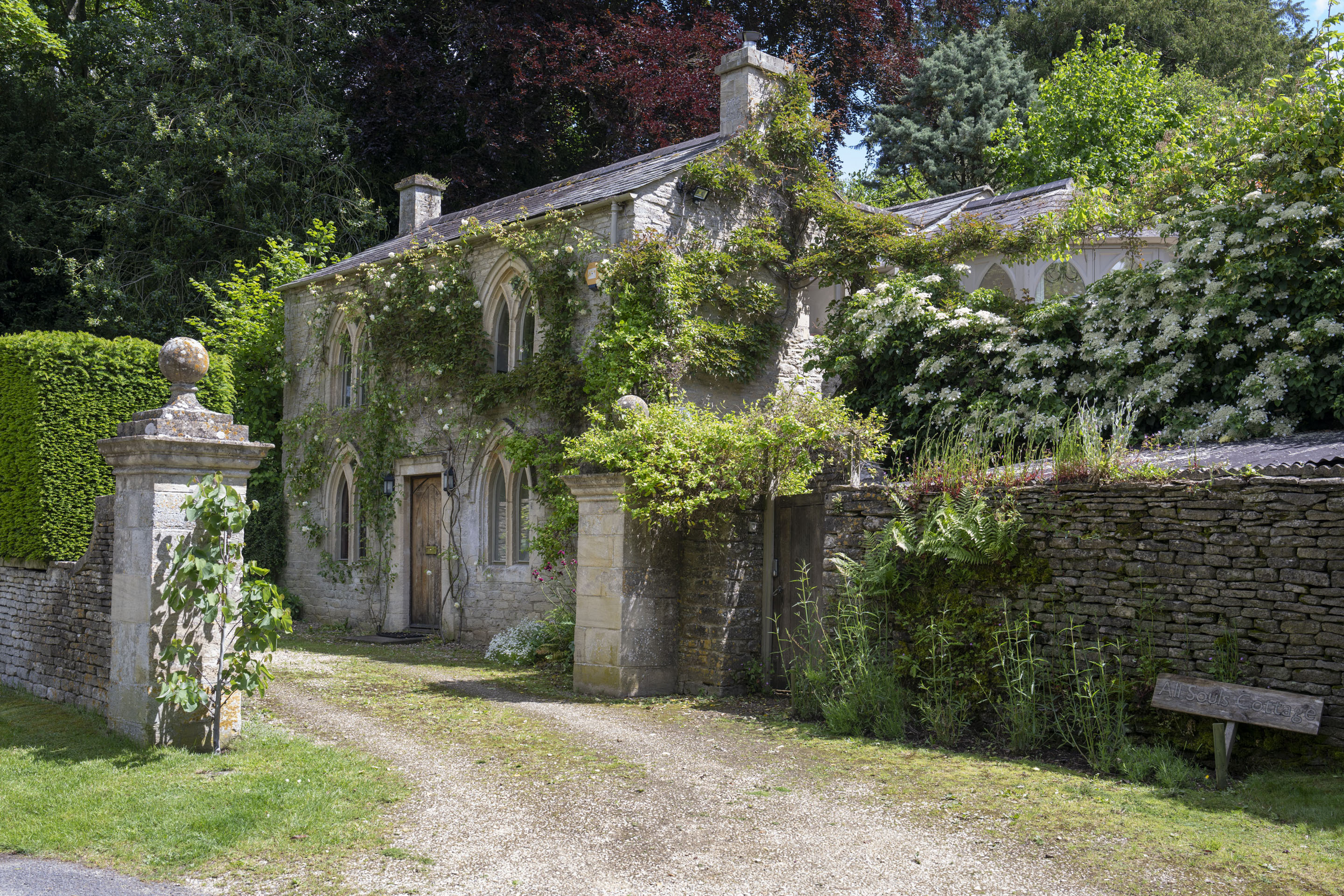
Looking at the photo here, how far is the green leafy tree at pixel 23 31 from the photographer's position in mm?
20438

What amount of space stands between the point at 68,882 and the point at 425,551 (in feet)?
35.8

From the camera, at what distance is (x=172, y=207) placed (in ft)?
68.7

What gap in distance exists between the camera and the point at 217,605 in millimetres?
6824

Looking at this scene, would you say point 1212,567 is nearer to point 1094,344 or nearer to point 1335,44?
point 1094,344

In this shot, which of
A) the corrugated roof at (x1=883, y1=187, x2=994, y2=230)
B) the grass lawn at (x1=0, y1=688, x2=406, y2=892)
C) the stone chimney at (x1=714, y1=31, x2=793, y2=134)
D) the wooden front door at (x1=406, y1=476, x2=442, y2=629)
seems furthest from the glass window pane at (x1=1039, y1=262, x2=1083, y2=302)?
the grass lawn at (x1=0, y1=688, x2=406, y2=892)

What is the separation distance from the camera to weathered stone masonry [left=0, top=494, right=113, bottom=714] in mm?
7980

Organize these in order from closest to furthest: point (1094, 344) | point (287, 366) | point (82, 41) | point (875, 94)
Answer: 1. point (1094, 344)
2. point (287, 366)
3. point (82, 41)
4. point (875, 94)

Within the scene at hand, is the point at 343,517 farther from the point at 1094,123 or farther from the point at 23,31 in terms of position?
the point at 1094,123

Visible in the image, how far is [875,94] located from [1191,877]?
78.0 feet

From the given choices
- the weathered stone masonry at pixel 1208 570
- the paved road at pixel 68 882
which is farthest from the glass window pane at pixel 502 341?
the paved road at pixel 68 882

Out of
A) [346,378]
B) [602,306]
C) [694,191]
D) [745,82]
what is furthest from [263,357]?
[745,82]

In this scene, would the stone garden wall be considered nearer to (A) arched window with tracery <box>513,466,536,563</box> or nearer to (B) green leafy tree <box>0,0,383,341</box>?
(A) arched window with tracery <box>513,466,536,563</box>

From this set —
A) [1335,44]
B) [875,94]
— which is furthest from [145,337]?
[1335,44]

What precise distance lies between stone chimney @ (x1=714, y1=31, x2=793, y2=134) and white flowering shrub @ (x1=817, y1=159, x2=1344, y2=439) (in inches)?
136
